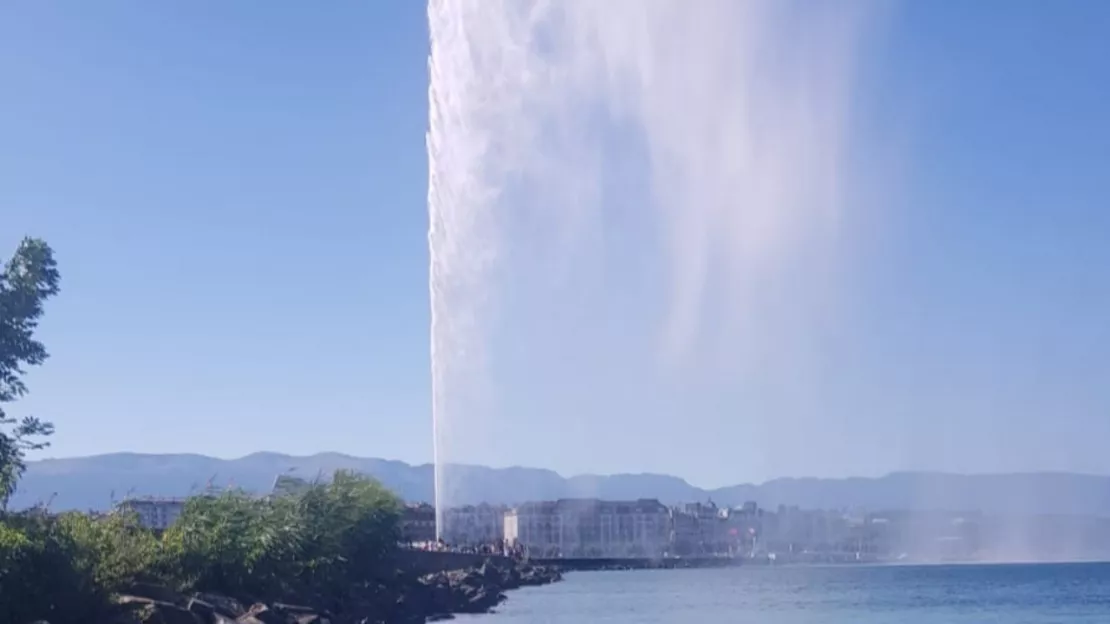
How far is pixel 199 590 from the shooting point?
Result: 129 ft

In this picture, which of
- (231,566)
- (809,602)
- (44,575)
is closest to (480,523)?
(809,602)

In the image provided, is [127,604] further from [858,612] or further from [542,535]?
[542,535]

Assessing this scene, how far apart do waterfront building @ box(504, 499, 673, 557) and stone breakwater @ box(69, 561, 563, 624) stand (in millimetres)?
88605

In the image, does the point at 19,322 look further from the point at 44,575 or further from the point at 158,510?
the point at 158,510

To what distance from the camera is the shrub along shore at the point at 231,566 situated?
100ft

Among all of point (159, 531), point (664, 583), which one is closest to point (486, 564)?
point (664, 583)

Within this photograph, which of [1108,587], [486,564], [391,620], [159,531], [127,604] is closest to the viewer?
[127,604]

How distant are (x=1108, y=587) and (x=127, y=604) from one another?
83.8m

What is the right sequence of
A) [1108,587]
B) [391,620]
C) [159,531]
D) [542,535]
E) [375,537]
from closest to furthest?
[159,531] < [391,620] < [375,537] < [1108,587] < [542,535]

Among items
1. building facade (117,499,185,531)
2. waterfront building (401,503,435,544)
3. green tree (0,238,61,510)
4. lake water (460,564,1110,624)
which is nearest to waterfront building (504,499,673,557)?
waterfront building (401,503,435,544)

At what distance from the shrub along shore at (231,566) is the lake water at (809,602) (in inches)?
225

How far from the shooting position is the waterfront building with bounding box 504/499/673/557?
180375 millimetres

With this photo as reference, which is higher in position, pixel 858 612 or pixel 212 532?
pixel 212 532

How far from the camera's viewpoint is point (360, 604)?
49625 millimetres
